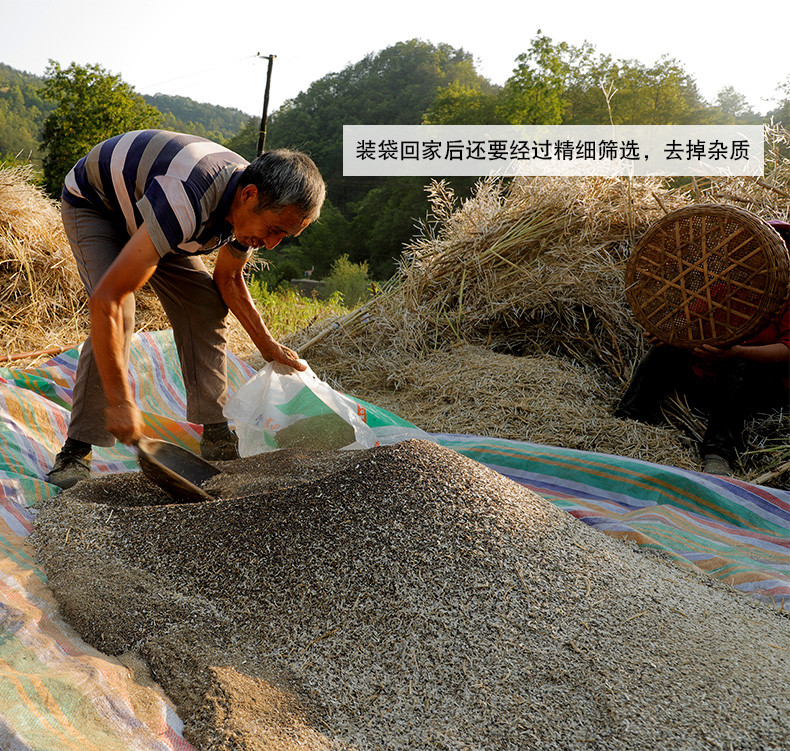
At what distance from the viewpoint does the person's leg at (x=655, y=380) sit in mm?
2633

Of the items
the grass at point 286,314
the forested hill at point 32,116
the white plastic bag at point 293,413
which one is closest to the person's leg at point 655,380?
the white plastic bag at point 293,413

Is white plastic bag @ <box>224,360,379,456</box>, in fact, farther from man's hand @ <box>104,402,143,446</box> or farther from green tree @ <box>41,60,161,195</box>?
green tree @ <box>41,60,161,195</box>

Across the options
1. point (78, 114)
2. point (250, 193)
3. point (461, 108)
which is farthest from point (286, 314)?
point (461, 108)

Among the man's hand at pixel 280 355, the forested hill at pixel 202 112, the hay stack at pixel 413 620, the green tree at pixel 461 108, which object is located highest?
the forested hill at pixel 202 112

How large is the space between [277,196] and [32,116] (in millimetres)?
30490

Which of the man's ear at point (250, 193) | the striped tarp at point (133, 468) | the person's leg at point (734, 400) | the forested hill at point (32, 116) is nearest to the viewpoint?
the striped tarp at point (133, 468)

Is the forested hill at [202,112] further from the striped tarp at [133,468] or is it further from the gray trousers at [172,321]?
the gray trousers at [172,321]

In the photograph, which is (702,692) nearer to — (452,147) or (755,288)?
(755,288)

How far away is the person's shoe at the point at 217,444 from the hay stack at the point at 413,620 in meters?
0.61

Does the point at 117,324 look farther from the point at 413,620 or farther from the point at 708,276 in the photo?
the point at 708,276

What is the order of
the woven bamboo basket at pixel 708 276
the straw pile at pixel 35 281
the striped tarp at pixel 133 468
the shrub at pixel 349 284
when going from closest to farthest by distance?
the striped tarp at pixel 133 468 → the woven bamboo basket at pixel 708 276 → the straw pile at pixel 35 281 → the shrub at pixel 349 284

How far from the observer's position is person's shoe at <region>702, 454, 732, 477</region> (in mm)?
2285

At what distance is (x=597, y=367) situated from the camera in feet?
10.2

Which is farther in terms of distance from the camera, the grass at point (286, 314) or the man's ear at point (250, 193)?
the grass at point (286, 314)
